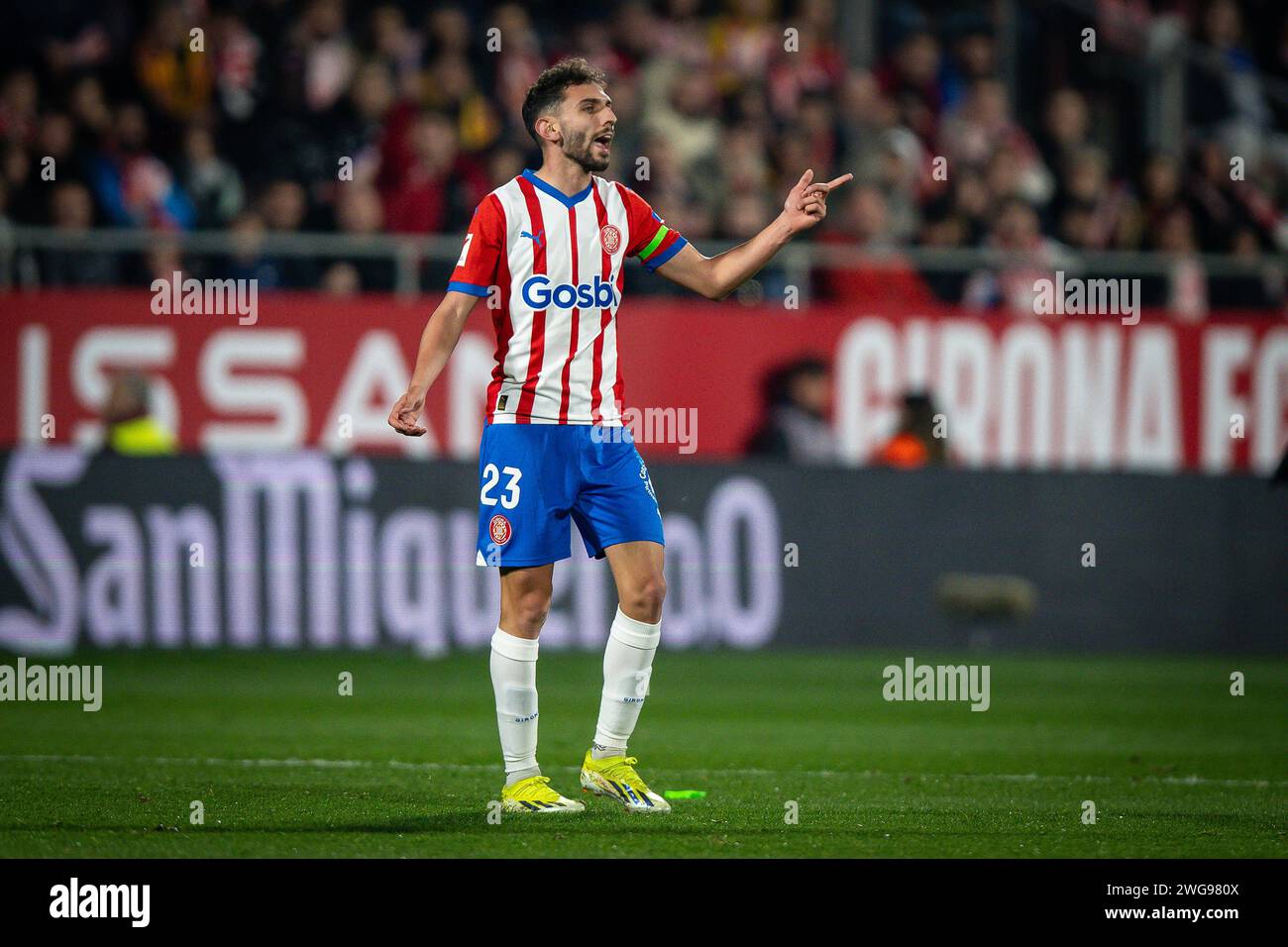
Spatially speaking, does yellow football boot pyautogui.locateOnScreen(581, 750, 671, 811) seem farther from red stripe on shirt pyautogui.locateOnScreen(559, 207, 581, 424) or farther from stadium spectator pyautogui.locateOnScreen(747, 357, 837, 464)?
stadium spectator pyautogui.locateOnScreen(747, 357, 837, 464)

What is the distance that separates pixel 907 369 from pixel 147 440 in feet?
19.1

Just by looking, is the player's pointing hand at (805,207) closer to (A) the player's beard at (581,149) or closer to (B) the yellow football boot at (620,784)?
(A) the player's beard at (581,149)

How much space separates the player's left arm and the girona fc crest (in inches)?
9.5

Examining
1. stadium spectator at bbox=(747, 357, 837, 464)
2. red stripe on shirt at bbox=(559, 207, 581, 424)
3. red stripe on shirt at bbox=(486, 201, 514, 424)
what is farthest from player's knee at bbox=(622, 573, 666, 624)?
stadium spectator at bbox=(747, 357, 837, 464)

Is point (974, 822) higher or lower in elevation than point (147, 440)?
lower

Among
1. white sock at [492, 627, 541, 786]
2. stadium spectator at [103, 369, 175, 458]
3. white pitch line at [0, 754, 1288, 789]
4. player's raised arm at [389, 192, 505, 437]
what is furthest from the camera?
stadium spectator at [103, 369, 175, 458]

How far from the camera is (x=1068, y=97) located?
58.9ft

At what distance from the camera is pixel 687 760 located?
30.2ft

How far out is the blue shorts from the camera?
7.25 m

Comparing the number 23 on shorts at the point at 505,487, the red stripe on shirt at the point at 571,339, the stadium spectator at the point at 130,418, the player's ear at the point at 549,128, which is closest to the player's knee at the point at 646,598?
the number 23 on shorts at the point at 505,487
